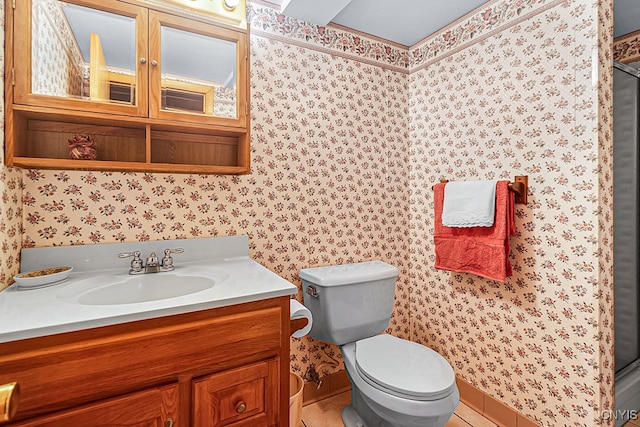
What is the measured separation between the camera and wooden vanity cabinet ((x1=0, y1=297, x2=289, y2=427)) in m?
0.81

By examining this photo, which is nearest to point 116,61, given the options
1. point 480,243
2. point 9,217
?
point 9,217

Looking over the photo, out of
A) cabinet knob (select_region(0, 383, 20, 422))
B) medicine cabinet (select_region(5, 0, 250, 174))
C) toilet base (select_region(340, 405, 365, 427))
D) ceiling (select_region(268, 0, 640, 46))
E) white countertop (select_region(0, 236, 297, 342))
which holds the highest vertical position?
ceiling (select_region(268, 0, 640, 46))

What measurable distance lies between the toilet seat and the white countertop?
0.61 metres

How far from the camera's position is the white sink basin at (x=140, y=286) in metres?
1.16

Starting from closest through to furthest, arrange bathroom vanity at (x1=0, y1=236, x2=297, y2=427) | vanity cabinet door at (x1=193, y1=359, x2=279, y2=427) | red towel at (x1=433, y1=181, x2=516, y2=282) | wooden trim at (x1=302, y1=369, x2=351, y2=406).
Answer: bathroom vanity at (x1=0, y1=236, x2=297, y2=427), vanity cabinet door at (x1=193, y1=359, x2=279, y2=427), red towel at (x1=433, y1=181, x2=516, y2=282), wooden trim at (x1=302, y1=369, x2=351, y2=406)

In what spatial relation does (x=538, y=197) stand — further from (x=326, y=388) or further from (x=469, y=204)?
(x=326, y=388)

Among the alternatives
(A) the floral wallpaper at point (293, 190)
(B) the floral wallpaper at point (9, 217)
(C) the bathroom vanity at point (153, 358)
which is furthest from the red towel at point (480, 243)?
(B) the floral wallpaper at point (9, 217)

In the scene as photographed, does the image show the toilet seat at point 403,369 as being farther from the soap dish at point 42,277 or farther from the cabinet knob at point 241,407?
the soap dish at point 42,277

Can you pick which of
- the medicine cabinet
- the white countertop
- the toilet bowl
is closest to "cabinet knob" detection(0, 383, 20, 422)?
the white countertop

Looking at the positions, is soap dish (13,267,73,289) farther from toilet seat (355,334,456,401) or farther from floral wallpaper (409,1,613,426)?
floral wallpaper (409,1,613,426)

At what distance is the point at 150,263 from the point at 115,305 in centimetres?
44

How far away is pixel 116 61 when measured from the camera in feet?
4.00

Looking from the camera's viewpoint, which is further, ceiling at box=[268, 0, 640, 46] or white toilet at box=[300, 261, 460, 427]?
ceiling at box=[268, 0, 640, 46]

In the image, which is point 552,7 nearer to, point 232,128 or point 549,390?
point 232,128
